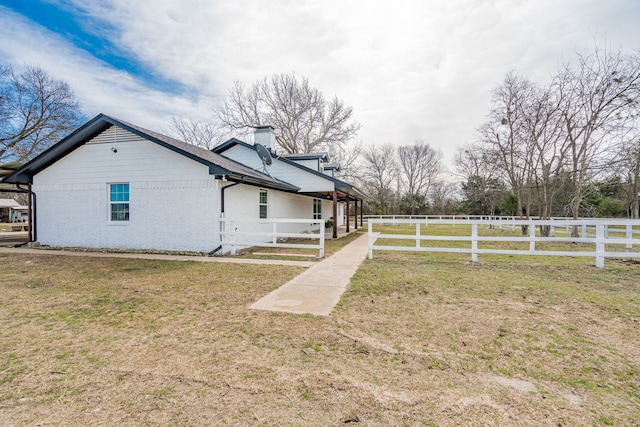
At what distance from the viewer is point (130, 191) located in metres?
11.1

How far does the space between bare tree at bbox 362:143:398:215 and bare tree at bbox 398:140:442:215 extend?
150 centimetres

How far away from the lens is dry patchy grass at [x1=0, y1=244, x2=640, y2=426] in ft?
7.28

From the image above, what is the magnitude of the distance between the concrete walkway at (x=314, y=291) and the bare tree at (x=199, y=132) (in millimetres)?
27388

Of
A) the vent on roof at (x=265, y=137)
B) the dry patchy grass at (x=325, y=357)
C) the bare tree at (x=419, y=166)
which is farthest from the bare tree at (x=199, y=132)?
the dry patchy grass at (x=325, y=357)

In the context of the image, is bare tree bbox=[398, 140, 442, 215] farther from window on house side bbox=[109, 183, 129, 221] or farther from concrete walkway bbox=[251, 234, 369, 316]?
concrete walkway bbox=[251, 234, 369, 316]

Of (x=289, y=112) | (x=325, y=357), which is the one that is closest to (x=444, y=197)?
(x=289, y=112)

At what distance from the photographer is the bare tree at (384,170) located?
4600 cm

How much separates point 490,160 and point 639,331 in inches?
740

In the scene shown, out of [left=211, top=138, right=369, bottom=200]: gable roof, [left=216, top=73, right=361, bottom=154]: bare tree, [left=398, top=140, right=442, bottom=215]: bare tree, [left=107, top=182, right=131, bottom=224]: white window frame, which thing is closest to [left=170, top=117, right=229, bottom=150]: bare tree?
[left=216, top=73, right=361, bottom=154]: bare tree

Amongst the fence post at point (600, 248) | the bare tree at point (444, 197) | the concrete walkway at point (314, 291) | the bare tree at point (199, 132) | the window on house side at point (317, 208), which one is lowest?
the concrete walkway at point (314, 291)

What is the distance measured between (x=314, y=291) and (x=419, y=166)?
146 feet

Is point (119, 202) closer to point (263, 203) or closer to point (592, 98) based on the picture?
point (263, 203)

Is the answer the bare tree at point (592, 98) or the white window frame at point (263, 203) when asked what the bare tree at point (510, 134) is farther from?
the white window frame at point (263, 203)

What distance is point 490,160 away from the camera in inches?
799
